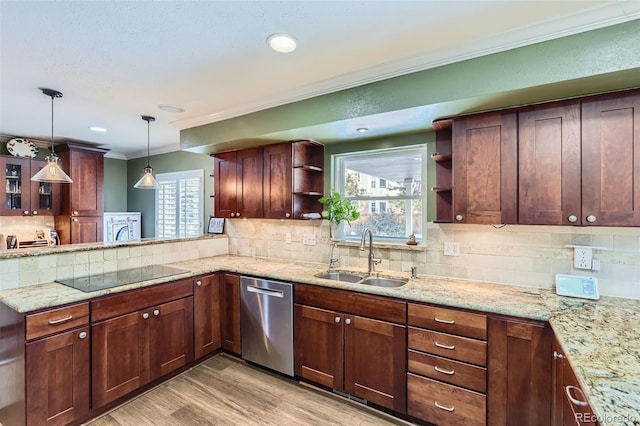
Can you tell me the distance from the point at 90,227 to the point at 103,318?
3.56 meters

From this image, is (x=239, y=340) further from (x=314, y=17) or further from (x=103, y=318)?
(x=314, y=17)

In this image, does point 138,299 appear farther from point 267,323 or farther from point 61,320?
point 267,323

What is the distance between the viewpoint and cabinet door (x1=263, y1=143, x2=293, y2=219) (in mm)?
3131

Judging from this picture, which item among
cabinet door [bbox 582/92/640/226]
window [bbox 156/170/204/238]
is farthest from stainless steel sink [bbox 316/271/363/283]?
window [bbox 156/170/204/238]

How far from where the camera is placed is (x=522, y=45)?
179cm

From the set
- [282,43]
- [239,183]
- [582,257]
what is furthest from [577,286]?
[239,183]

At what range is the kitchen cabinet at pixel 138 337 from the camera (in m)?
2.22

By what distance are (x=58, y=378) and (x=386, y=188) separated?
294 cm

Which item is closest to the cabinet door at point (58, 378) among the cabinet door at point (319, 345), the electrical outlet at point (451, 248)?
the cabinet door at point (319, 345)

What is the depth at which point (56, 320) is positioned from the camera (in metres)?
1.99

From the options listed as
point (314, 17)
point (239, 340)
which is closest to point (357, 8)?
point (314, 17)

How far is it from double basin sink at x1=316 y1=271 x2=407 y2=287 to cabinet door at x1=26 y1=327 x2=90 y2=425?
183 centimetres

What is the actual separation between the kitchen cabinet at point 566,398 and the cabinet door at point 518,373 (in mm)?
63

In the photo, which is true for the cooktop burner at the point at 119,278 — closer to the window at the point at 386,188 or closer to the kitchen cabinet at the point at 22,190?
the window at the point at 386,188
